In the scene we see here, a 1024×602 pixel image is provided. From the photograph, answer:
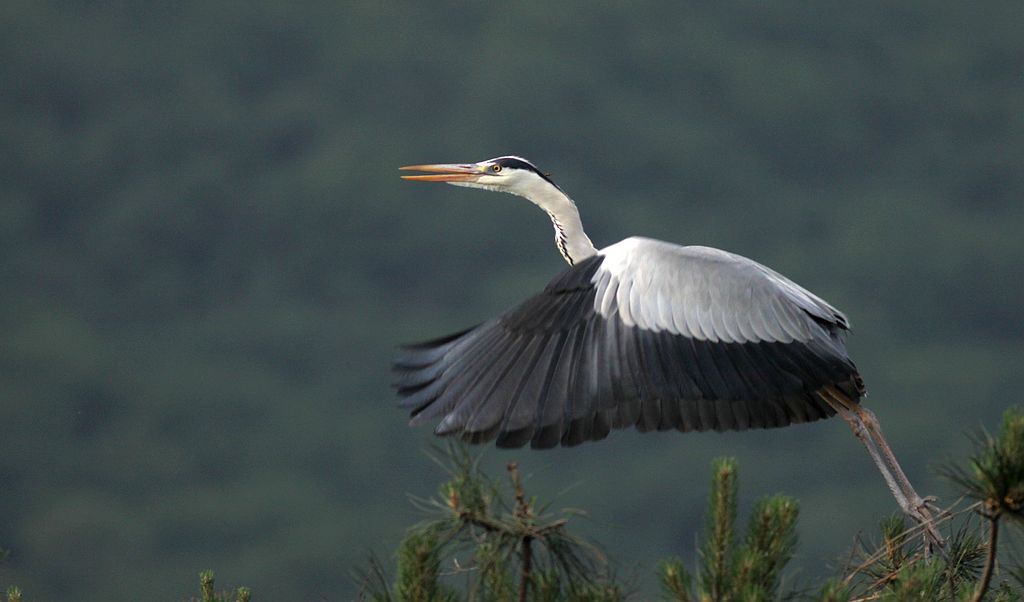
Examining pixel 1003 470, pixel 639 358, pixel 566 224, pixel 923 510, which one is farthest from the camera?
pixel 566 224

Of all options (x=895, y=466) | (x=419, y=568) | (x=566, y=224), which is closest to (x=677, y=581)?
(x=419, y=568)

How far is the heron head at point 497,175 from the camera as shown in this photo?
4.90 m

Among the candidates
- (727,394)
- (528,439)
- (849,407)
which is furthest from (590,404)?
(849,407)

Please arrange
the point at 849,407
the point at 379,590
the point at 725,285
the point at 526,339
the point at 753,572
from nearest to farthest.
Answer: the point at 753,572
the point at 379,590
the point at 526,339
the point at 725,285
the point at 849,407

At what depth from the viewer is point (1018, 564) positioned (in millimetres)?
2373

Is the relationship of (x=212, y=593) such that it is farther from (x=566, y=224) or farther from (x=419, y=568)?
(x=566, y=224)

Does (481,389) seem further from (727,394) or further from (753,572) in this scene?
(753,572)

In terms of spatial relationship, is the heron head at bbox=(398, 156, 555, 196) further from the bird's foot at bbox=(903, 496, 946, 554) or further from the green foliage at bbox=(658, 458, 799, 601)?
the green foliage at bbox=(658, 458, 799, 601)

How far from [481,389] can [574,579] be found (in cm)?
130

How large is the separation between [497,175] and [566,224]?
352 millimetres

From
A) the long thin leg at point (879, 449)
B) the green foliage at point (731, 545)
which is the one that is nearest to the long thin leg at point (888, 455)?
the long thin leg at point (879, 449)

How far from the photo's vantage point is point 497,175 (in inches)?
196

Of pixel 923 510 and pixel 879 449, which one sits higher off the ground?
pixel 879 449

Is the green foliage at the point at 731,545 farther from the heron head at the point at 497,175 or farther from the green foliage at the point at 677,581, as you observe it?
the heron head at the point at 497,175
